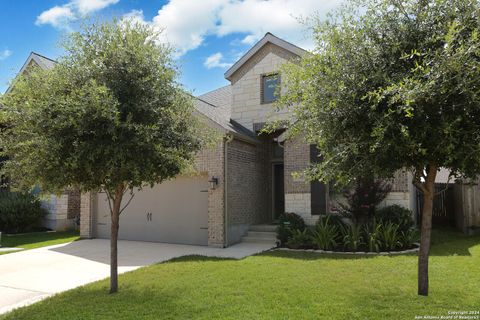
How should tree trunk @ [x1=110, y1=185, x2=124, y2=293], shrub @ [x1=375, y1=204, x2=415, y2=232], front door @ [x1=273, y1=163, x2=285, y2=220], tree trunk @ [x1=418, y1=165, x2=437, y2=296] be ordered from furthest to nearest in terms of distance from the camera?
1. front door @ [x1=273, y1=163, x2=285, y2=220]
2. shrub @ [x1=375, y1=204, x2=415, y2=232]
3. tree trunk @ [x1=110, y1=185, x2=124, y2=293]
4. tree trunk @ [x1=418, y1=165, x2=437, y2=296]

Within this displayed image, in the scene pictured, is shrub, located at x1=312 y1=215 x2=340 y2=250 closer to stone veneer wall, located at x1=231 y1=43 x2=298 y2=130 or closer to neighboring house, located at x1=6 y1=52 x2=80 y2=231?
stone veneer wall, located at x1=231 y1=43 x2=298 y2=130

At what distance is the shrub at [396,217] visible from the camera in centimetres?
1092

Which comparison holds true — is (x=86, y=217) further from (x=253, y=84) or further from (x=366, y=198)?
(x=366, y=198)

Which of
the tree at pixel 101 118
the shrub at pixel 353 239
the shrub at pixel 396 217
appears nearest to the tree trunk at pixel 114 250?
the tree at pixel 101 118

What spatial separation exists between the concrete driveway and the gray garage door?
0.46 m

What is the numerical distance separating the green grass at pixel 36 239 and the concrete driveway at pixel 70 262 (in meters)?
0.97

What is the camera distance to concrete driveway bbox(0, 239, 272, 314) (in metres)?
7.23

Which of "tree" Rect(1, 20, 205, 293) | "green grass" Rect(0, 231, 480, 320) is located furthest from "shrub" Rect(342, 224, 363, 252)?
"tree" Rect(1, 20, 205, 293)

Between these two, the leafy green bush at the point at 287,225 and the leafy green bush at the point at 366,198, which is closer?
the leafy green bush at the point at 366,198

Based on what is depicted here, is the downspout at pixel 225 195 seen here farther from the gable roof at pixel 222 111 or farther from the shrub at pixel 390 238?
the shrub at pixel 390 238

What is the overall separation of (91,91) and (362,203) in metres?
8.38

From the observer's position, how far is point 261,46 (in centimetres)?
1494

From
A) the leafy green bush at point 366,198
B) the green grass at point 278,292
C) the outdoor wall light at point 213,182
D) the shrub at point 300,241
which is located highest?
the outdoor wall light at point 213,182

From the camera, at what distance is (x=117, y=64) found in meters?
6.18
